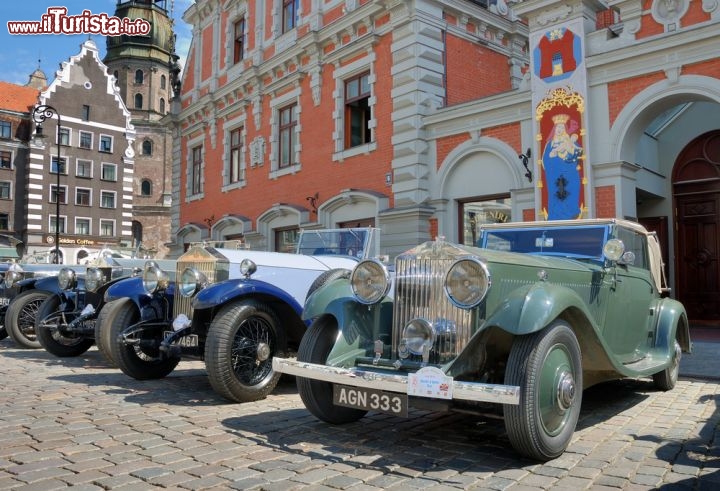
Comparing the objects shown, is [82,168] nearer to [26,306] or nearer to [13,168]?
[13,168]

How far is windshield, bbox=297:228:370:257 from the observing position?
780 cm

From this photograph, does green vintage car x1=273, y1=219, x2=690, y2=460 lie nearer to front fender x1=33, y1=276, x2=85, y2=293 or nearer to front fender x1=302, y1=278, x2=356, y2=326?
front fender x1=302, y1=278, x2=356, y2=326

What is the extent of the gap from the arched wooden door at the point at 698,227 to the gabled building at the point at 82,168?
114ft

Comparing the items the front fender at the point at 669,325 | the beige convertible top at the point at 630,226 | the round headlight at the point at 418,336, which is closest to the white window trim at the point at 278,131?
the beige convertible top at the point at 630,226

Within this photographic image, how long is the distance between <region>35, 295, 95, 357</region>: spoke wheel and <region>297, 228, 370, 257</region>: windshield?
3267 mm

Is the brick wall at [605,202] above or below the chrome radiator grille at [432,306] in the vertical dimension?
above

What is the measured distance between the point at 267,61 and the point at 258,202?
3.99 m

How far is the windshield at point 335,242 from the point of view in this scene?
7.80 meters

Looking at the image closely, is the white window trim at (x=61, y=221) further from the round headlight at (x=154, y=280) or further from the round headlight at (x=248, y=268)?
the round headlight at (x=248, y=268)

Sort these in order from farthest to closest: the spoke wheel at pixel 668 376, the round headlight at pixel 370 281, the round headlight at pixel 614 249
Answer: the spoke wheel at pixel 668 376
the round headlight at pixel 614 249
the round headlight at pixel 370 281

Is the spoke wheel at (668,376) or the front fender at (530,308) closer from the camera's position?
A: the front fender at (530,308)

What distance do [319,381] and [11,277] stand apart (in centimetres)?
828

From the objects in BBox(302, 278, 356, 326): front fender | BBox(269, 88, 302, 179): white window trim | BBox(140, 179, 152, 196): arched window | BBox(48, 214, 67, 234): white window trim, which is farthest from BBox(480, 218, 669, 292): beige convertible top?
BBox(140, 179, 152, 196): arched window

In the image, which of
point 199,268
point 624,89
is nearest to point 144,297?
point 199,268
